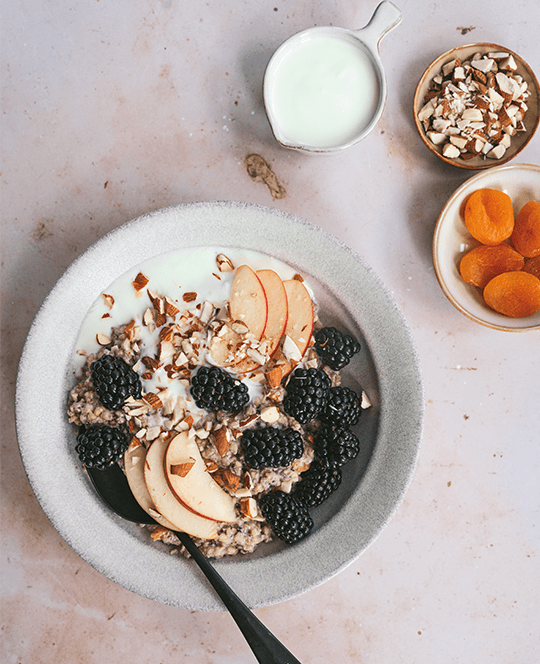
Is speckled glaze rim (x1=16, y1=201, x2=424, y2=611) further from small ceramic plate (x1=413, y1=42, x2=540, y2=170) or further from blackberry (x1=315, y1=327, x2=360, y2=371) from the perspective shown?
small ceramic plate (x1=413, y1=42, x2=540, y2=170)

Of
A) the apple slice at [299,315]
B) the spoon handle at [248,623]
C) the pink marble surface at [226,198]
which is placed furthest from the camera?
the pink marble surface at [226,198]

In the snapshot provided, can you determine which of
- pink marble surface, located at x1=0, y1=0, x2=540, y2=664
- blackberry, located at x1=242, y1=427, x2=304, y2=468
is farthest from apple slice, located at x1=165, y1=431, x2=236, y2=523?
pink marble surface, located at x1=0, y1=0, x2=540, y2=664

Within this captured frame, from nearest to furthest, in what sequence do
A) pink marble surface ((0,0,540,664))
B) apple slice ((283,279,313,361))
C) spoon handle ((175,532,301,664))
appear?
1. spoon handle ((175,532,301,664))
2. apple slice ((283,279,313,361))
3. pink marble surface ((0,0,540,664))

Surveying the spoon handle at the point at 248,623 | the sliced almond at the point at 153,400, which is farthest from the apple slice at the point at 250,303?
the spoon handle at the point at 248,623

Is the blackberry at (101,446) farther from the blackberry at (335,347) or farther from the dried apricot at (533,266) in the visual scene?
the dried apricot at (533,266)

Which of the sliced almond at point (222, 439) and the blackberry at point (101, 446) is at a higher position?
the blackberry at point (101, 446)
